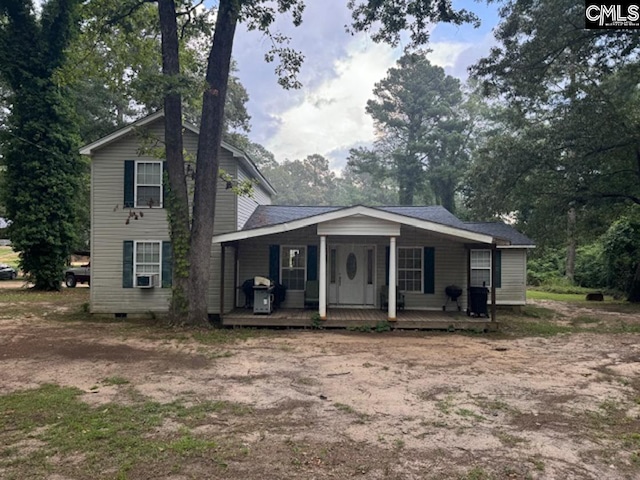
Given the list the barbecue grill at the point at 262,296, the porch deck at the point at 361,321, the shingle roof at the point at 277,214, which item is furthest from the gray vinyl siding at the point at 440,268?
the barbecue grill at the point at 262,296

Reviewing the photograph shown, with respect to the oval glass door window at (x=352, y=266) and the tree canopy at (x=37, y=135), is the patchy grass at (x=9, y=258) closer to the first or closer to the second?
the tree canopy at (x=37, y=135)

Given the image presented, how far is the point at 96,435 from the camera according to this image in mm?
3742

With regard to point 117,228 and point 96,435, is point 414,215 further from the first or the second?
point 96,435

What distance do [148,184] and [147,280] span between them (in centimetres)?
275

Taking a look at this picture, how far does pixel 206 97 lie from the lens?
10055 millimetres

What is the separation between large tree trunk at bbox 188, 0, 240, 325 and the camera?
9945mm

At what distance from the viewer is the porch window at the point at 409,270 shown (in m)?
11.8

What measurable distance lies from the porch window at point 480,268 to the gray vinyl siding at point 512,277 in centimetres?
113

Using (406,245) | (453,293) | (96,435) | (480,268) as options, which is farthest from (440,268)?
(96,435)

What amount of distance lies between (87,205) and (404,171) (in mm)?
24653

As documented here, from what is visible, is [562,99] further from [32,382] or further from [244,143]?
[244,143]

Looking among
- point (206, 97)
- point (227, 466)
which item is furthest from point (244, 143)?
point (227, 466)

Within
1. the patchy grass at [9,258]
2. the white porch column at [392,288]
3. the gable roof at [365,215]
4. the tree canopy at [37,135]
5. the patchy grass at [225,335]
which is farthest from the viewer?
the patchy grass at [9,258]

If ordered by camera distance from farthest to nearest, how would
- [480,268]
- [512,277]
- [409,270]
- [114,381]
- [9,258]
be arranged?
1. [9,258]
2. [512,277]
3. [480,268]
4. [409,270]
5. [114,381]
